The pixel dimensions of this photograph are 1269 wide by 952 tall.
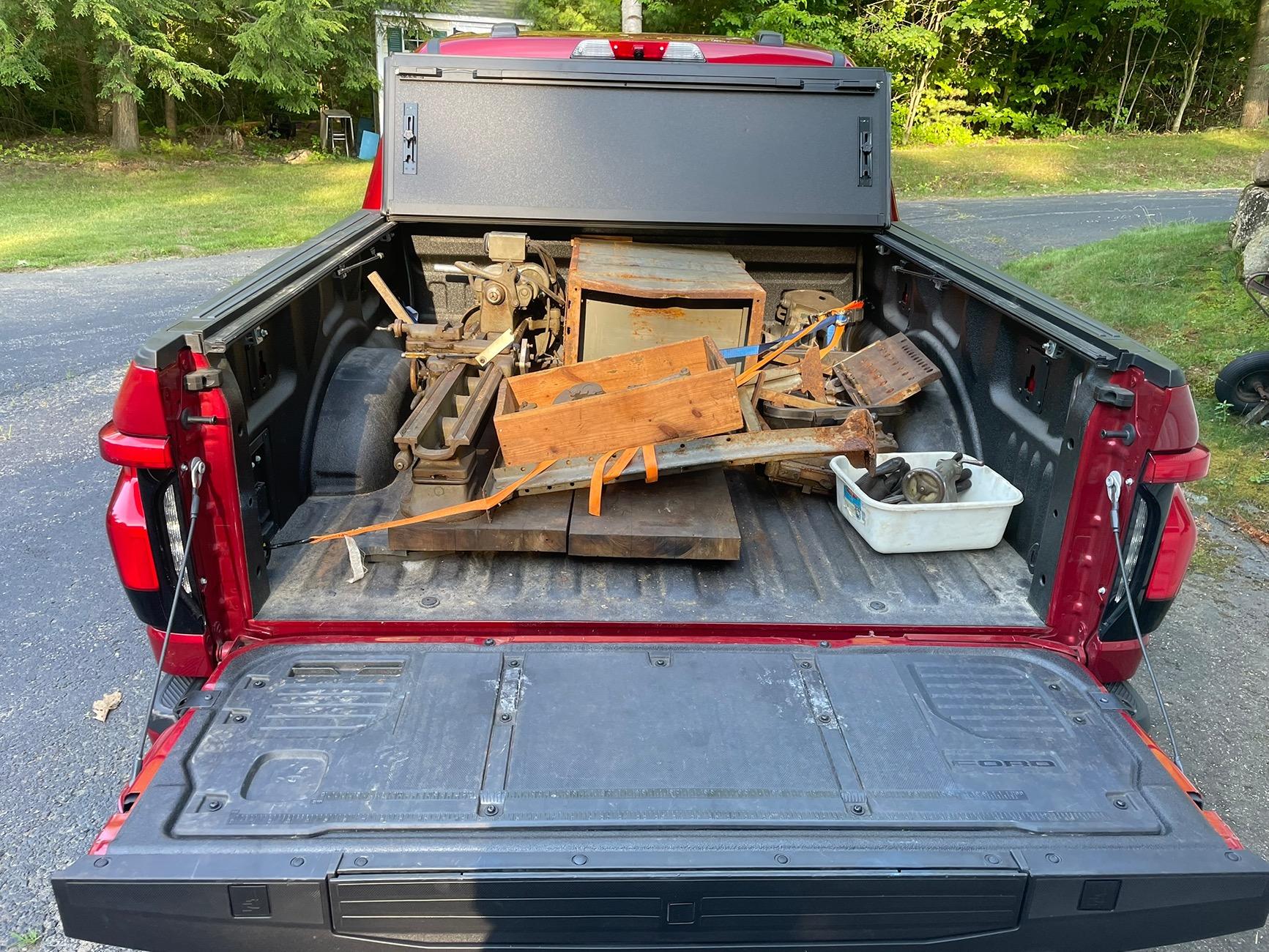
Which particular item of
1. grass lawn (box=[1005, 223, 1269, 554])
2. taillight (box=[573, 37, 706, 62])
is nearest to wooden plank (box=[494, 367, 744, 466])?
taillight (box=[573, 37, 706, 62])

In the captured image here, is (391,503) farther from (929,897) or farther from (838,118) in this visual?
(838,118)

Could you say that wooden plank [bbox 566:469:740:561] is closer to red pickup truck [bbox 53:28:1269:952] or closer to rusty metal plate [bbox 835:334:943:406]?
red pickup truck [bbox 53:28:1269:952]

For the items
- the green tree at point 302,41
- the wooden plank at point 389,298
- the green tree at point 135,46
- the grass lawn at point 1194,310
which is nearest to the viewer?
the wooden plank at point 389,298

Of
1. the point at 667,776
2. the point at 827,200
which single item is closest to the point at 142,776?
the point at 667,776

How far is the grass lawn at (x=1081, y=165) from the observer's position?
1591 cm

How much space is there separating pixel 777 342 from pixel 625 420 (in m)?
1.37

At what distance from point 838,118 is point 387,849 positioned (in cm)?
342

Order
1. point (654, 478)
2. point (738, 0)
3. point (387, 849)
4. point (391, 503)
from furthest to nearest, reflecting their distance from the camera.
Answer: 1. point (738, 0)
2. point (391, 503)
3. point (654, 478)
4. point (387, 849)

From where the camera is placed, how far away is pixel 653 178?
12.5 ft

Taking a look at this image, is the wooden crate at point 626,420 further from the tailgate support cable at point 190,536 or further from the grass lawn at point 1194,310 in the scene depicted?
the grass lawn at point 1194,310

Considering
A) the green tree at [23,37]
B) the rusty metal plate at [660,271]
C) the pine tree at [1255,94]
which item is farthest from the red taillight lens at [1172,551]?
the pine tree at [1255,94]

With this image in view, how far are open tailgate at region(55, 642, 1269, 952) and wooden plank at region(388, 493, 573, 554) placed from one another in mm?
500

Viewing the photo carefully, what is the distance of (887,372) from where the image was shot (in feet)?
10.9

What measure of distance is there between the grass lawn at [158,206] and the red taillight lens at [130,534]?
9.42 meters
